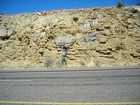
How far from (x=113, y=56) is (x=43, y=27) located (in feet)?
34.0

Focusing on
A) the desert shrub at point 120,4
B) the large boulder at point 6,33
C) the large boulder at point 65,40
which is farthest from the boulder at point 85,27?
the large boulder at point 6,33

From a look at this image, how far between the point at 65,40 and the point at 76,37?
1.48 meters

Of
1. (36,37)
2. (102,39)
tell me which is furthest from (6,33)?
(102,39)

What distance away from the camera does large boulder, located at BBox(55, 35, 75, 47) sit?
21.8 metres

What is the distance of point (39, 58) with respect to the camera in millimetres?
22172

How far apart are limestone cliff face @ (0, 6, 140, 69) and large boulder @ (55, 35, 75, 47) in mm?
306

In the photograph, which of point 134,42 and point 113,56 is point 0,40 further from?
point 134,42

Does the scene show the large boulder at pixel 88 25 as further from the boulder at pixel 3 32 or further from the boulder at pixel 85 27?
the boulder at pixel 3 32

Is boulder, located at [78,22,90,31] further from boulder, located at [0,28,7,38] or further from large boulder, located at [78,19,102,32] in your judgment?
boulder, located at [0,28,7,38]

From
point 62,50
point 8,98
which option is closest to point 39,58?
point 62,50

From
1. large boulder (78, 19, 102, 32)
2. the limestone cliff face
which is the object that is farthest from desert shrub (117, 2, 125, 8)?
large boulder (78, 19, 102, 32)

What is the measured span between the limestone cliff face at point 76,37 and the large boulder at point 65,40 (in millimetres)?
306

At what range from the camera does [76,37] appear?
22078 millimetres

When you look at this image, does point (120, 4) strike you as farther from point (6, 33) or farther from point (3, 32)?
point (3, 32)
